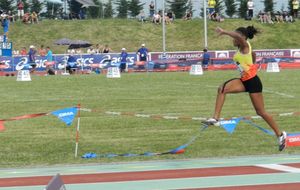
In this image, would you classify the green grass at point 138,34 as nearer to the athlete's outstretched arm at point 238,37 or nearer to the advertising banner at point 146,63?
the advertising banner at point 146,63

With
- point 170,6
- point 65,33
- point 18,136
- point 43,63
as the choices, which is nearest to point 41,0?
point 65,33

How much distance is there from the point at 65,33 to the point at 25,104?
127 ft

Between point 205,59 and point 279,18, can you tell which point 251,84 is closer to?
point 205,59

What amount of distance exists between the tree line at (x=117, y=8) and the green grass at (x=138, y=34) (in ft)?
9.95

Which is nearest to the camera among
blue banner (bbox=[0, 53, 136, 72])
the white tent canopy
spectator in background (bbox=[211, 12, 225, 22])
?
blue banner (bbox=[0, 53, 136, 72])

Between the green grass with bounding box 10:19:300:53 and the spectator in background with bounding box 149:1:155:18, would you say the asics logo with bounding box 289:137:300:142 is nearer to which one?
the green grass with bounding box 10:19:300:53

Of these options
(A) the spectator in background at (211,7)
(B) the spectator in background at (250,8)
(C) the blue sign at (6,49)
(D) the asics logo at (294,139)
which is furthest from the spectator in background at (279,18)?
(D) the asics logo at (294,139)

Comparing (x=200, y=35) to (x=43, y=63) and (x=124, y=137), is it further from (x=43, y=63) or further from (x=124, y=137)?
(x=124, y=137)

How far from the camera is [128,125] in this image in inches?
627

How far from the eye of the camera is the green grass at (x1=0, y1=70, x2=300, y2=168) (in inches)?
487

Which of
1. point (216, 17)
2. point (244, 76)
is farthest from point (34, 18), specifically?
point (244, 76)

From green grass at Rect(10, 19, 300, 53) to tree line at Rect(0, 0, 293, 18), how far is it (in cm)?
303

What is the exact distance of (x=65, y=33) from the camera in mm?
59031

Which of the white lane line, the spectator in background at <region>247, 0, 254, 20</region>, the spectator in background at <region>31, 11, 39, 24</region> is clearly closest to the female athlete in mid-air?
the white lane line
